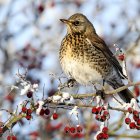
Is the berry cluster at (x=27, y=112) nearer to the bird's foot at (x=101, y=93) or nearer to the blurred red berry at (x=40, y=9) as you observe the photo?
the bird's foot at (x=101, y=93)

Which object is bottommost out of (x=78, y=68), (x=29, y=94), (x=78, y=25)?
(x=29, y=94)

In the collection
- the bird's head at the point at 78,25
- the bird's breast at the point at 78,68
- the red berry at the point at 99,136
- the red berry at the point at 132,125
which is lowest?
the red berry at the point at 99,136

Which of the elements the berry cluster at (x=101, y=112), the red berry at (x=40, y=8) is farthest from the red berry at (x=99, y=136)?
the red berry at (x=40, y=8)

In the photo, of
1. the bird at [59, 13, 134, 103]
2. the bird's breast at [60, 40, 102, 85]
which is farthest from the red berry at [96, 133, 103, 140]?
the bird's breast at [60, 40, 102, 85]

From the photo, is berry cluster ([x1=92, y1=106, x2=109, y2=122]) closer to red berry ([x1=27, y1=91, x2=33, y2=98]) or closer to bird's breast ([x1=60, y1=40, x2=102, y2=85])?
red berry ([x1=27, y1=91, x2=33, y2=98])

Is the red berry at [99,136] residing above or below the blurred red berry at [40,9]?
below

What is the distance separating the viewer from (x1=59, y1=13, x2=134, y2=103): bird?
191 inches

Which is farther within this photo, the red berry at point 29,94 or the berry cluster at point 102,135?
the berry cluster at point 102,135

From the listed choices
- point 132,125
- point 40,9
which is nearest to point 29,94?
point 132,125

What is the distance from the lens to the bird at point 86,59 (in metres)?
4.84

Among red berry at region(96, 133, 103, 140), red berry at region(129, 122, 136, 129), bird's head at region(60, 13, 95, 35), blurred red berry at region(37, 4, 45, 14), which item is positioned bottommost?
red berry at region(96, 133, 103, 140)

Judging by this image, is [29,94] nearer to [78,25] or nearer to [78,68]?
[78,68]

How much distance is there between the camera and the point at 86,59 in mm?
4871

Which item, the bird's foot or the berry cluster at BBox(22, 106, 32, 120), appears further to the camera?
the bird's foot
